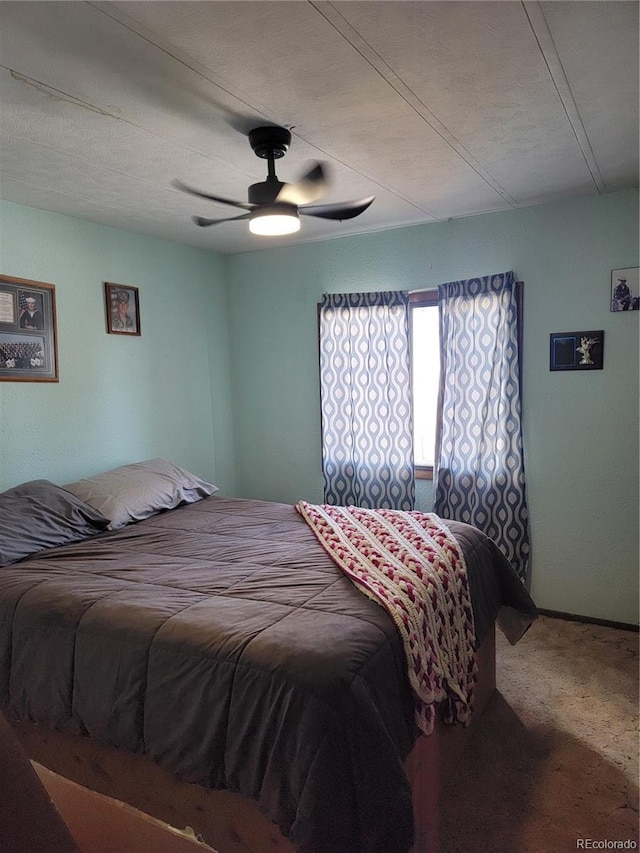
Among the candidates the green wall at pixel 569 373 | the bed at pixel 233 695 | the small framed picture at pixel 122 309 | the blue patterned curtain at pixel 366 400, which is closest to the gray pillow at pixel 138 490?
the bed at pixel 233 695

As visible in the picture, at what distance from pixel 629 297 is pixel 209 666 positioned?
9.46ft

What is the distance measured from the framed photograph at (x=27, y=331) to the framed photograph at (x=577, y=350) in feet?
9.48

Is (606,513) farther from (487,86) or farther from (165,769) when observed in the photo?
(165,769)

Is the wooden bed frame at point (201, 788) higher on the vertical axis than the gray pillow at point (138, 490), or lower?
lower

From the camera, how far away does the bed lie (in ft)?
4.81

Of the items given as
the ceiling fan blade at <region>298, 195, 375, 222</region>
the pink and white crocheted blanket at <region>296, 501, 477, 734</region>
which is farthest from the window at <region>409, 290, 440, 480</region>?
the ceiling fan blade at <region>298, 195, 375, 222</region>

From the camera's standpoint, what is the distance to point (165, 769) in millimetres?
1723

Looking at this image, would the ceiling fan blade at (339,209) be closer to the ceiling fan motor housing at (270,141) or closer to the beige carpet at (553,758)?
the ceiling fan motor housing at (270,141)


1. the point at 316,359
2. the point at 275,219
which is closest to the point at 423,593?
the point at 275,219

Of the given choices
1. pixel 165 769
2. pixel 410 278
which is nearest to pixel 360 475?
pixel 410 278

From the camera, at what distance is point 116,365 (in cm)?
371

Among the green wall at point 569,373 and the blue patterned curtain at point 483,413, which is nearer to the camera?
the green wall at point 569,373

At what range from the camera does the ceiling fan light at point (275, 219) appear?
2.32 meters

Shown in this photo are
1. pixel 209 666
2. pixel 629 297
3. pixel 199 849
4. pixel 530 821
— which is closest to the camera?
pixel 199 849
